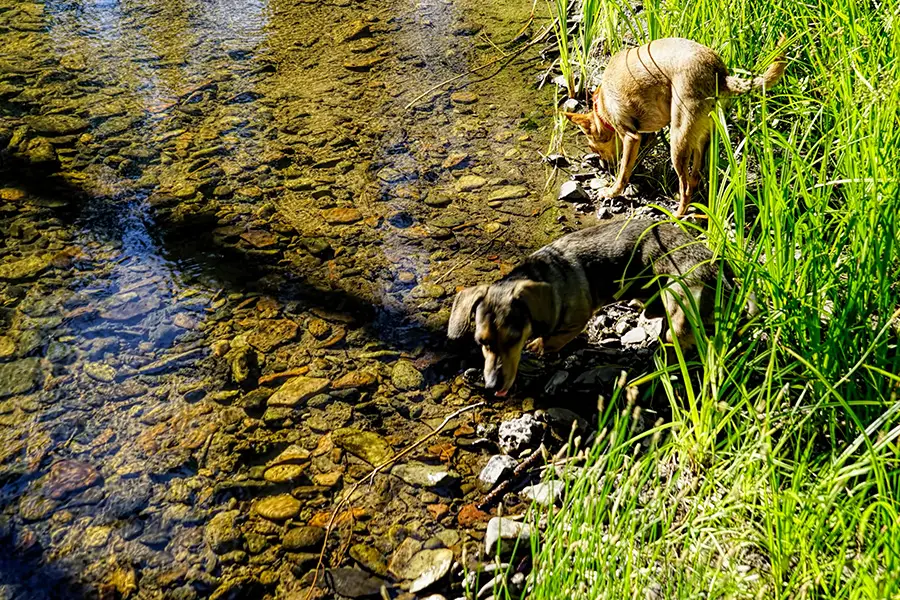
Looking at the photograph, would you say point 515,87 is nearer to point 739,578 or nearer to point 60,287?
point 60,287

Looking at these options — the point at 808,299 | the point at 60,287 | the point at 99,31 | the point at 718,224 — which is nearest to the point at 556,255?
the point at 718,224

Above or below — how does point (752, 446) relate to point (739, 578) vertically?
above

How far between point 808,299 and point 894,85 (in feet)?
3.34

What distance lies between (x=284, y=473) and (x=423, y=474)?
25.8 inches

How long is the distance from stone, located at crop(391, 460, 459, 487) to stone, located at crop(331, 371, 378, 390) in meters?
0.59

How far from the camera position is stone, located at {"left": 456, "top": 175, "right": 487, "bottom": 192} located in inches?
214

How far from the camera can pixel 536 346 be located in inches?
163

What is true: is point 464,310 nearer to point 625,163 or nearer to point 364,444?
point 364,444

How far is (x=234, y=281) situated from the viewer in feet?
15.4

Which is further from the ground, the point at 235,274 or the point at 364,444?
the point at 235,274

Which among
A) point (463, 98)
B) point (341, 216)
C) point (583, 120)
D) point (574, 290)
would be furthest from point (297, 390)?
point (463, 98)

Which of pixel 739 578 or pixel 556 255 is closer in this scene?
pixel 739 578

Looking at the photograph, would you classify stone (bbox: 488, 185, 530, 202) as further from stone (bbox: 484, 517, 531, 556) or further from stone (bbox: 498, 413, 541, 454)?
stone (bbox: 484, 517, 531, 556)

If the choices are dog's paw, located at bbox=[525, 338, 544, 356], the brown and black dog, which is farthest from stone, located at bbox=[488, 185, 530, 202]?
dog's paw, located at bbox=[525, 338, 544, 356]
